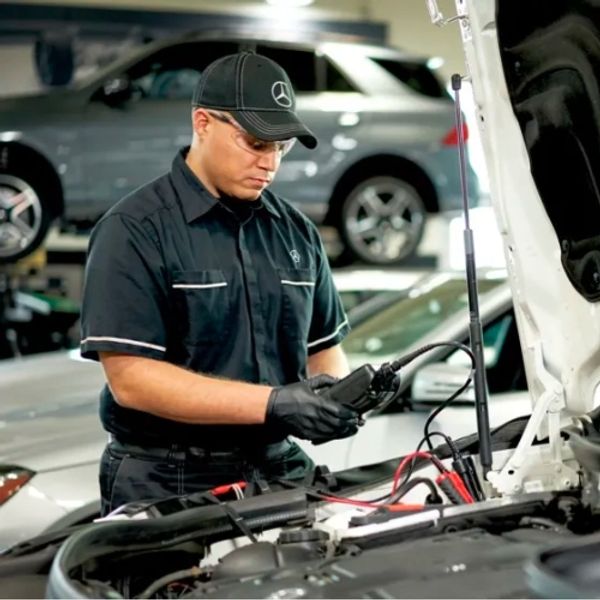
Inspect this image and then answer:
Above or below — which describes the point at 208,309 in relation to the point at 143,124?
below

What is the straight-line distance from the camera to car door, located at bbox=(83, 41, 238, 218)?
7.39 meters

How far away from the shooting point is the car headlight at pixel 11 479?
3.62 meters

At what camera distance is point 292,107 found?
271 centimetres

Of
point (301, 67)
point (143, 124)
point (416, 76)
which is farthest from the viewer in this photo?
point (416, 76)

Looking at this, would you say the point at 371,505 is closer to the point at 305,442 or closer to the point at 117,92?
the point at 305,442

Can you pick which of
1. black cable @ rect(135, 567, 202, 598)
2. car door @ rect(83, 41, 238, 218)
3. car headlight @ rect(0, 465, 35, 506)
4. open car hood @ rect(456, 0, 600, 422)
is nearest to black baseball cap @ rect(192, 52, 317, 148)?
open car hood @ rect(456, 0, 600, 422)

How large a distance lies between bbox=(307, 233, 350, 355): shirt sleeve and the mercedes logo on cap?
0.35m

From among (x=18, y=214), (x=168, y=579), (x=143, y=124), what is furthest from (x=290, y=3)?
(x=168, y=579)

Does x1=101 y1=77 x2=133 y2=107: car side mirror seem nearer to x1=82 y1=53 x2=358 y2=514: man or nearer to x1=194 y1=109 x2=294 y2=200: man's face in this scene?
x1=82 y1=53 x2=358 y2=514: man

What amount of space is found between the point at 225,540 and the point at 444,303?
8.38ft

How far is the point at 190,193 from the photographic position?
2686mm

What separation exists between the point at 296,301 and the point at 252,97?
0.47 m

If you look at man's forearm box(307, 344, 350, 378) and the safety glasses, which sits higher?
the safety glasses

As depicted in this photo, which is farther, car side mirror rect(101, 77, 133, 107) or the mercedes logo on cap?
car side mirror rect(101, 77, 133, 107)
